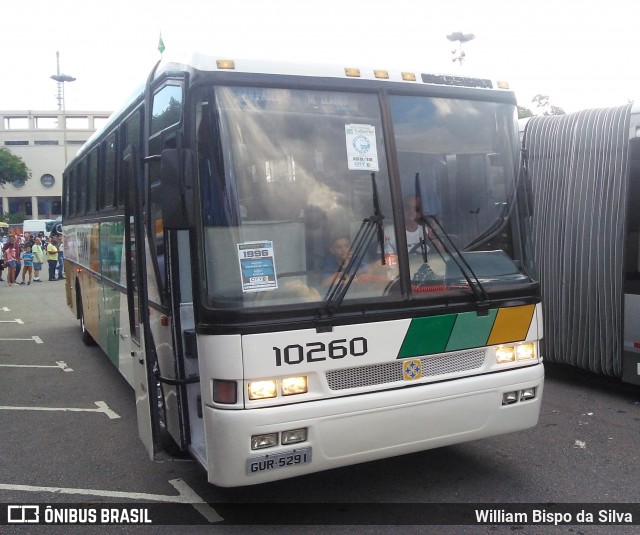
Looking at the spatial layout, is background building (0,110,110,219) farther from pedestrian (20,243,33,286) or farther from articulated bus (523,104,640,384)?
articulated bus (523,104,640,384)

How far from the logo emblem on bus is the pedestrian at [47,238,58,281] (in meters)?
23.0

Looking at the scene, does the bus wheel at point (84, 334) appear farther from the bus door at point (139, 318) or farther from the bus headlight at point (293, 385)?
the bus headlight at point (293, 385)

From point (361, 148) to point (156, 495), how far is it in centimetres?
288

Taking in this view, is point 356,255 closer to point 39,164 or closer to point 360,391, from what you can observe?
point 360,391

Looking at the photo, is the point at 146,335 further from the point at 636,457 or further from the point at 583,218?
the point at 583,218

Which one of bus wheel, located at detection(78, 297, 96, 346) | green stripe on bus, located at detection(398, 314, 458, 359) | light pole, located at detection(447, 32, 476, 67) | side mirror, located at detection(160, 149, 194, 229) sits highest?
light pole, located at detection(447, 32, 476, 67)

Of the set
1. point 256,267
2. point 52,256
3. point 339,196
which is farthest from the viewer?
point 52,256

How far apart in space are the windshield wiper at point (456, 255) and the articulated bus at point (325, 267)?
0.01m

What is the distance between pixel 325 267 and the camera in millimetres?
4184

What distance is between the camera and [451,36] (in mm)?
17484

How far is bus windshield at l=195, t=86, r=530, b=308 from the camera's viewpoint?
13.2 feet

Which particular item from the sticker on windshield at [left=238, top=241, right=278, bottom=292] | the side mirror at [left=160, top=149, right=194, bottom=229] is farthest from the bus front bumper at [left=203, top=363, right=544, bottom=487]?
the side mirror at [left=160, top=149, right=194, bottom=229]

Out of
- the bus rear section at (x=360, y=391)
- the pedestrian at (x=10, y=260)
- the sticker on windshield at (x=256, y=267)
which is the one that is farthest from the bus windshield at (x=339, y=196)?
the pedestrian at (x=10, y=260)

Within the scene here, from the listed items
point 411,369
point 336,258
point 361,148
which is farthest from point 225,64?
point 411,369
